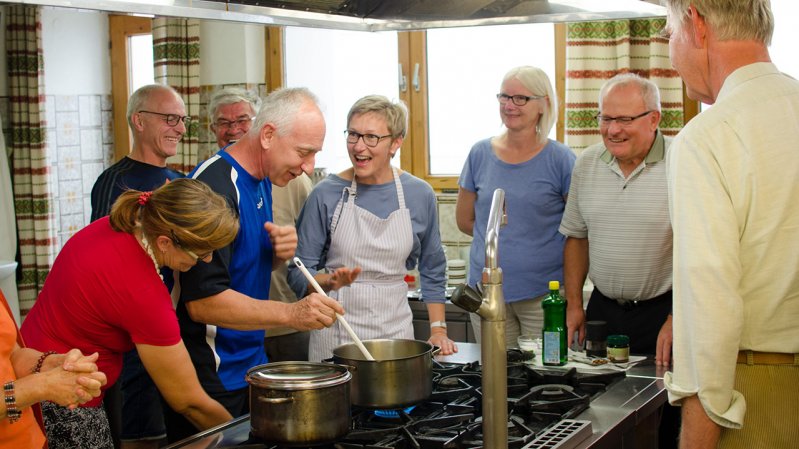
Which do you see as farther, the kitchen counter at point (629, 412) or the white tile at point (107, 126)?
the white tile at point (107, 126)

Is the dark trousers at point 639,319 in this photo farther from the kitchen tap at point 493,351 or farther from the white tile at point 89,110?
the white tile at point 89,110

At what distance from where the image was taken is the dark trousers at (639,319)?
9.56ft

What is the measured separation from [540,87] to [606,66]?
3.16ft

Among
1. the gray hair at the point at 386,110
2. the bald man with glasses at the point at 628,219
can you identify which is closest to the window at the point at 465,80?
the bald man with glasses at the point at 628,219

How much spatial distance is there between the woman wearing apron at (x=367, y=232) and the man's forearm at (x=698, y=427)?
122cm

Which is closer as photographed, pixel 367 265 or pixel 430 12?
pixel 430 12

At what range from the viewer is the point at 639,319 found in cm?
294

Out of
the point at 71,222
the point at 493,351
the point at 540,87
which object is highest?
the point at 540,87

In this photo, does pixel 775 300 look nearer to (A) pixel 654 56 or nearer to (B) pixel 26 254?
(A) pixel 654 56

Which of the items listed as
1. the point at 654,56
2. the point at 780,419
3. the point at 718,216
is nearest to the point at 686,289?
the point at 718,216

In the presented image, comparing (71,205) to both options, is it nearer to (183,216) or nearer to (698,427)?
(183,216)

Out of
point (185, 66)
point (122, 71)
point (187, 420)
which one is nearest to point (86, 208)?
point (122, 71)

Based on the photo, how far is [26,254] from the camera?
579 cm

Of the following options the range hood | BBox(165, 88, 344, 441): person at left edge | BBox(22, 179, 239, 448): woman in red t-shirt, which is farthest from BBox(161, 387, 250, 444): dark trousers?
the range hood
